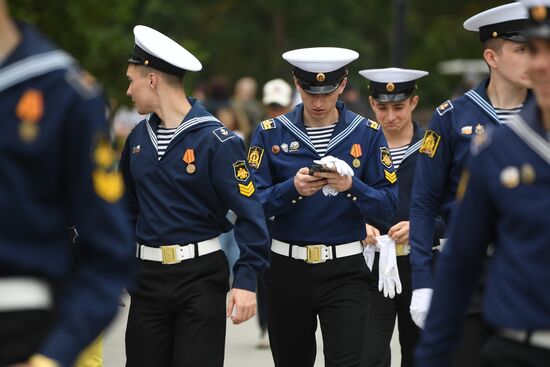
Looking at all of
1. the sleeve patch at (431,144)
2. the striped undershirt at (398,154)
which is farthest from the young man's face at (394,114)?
the sleeve patch at (431,144)

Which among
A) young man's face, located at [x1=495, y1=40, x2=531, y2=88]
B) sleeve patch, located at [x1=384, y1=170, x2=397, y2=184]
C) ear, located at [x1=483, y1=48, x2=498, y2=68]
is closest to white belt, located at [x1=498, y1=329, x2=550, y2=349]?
young man's face, located at [x1=495, y1=40, x2=531, y2=88]

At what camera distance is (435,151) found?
6258 mm

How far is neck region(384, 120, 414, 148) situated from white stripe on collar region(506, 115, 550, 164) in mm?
4978

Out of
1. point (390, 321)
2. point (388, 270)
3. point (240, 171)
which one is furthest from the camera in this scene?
point (390, 321)

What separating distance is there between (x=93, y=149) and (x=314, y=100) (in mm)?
4410

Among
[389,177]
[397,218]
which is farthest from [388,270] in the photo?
[389,177]

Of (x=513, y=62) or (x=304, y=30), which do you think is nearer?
(x=513, y=62)

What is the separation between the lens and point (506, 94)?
6312 millimetres

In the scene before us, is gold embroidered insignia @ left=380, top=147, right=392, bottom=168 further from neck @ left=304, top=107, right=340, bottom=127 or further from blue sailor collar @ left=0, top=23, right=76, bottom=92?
blue sailor collar @ left=0, top=23, right=76, bottom=92

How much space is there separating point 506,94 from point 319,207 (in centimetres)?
164

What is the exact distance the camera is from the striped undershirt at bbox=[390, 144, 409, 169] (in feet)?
29.1

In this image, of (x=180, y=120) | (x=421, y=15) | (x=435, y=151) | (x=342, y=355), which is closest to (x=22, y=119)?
(x=435, y=151)

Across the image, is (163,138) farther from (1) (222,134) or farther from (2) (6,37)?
(2) (6,37)

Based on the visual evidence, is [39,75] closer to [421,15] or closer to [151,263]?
[151,263]
